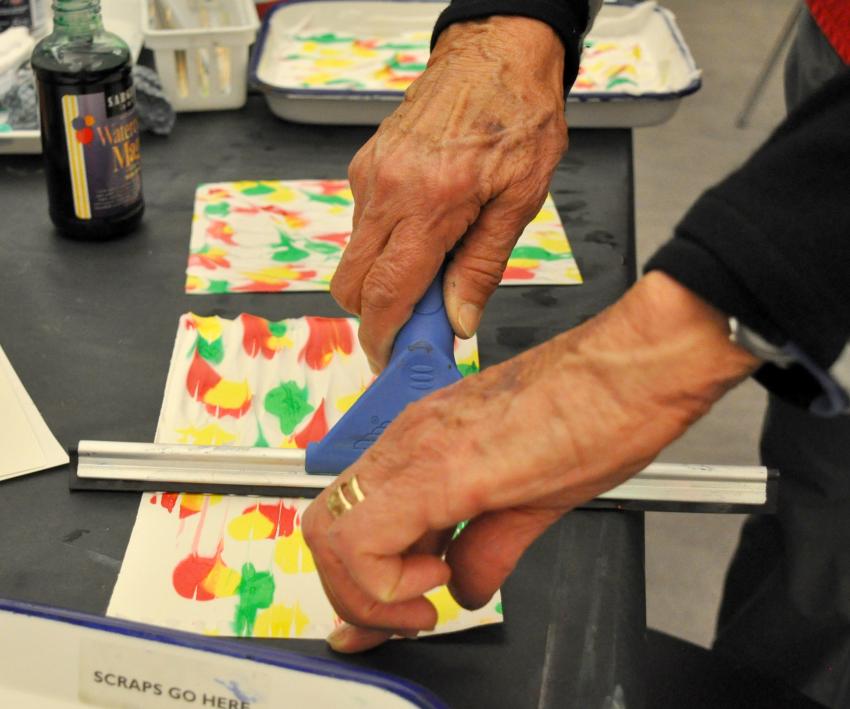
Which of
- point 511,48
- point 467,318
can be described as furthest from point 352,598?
point 511,48

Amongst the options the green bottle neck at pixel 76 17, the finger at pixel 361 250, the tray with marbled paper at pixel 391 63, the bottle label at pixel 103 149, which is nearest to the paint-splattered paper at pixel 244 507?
the finger at pixel 361 250

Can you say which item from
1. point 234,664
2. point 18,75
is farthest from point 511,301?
point 18,75

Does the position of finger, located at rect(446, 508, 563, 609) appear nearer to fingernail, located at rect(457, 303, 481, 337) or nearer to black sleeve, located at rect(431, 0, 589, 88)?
fingernail, located at rect(457, 303, 481, 337)

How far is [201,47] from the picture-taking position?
1.40 metres

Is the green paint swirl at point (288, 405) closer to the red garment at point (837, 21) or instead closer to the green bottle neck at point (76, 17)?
the green bottle neck at point (76, 17)

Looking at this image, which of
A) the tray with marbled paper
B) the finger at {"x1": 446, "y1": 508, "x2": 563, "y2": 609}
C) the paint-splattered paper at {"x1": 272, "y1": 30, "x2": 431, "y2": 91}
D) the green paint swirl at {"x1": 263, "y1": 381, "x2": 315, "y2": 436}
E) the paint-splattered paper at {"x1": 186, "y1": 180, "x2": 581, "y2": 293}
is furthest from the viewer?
the paint-splattered paper at {"x1": 272, "y1": 30, "x2": 431, "y2": 91}

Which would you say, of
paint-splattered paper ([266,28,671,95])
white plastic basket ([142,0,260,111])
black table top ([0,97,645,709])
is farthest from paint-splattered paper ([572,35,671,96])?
white plastic basket ([142,0,260,111])

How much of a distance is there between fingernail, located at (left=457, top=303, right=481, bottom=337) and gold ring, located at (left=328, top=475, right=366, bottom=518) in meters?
0.26

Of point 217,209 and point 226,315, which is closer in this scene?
point 226,315

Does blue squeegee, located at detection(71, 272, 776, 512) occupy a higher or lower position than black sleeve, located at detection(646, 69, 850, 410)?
lower

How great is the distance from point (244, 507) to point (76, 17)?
1.78 ft

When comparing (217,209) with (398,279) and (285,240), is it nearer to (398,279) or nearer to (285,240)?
(285,240)

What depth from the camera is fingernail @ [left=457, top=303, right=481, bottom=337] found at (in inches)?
33.2

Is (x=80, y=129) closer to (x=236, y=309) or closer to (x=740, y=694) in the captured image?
(x=236, y=309)
